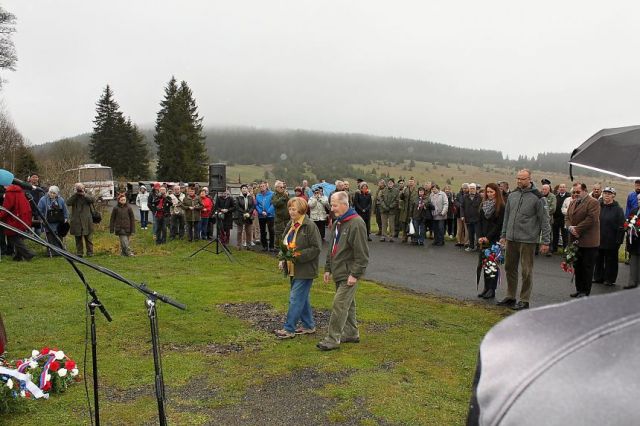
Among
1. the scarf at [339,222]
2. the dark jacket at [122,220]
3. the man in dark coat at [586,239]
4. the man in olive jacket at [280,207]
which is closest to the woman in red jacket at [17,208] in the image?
the dark jacket at [122,220]

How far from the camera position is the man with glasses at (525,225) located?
834 centimetres

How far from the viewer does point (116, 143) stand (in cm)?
5997

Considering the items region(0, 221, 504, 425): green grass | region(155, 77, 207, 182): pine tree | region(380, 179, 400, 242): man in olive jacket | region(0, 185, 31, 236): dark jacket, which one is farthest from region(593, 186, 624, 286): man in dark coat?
region(155, 77, 207, 182): pine tree

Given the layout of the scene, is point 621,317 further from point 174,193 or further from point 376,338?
point 174,193

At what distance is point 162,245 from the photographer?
1648 centimetres

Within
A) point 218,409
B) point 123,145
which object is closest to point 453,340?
point 218,409

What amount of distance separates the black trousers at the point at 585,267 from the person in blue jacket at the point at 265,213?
8.82m

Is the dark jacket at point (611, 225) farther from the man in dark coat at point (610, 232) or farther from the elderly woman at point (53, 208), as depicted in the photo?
the elderly woman at point (53, 208)

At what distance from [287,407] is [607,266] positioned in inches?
354

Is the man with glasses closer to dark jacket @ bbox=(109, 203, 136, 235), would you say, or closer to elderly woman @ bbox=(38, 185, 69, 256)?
dark jacket @ bbox=(109, 203, 136, 235)

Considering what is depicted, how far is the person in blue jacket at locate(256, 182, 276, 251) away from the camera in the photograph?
15953 millimetres

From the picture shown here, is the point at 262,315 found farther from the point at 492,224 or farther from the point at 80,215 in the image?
the point at 80,215

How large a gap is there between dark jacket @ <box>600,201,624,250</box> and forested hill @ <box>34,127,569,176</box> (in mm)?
56954

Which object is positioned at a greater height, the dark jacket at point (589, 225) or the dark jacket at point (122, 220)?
the dark jacket at point (589, 225)
